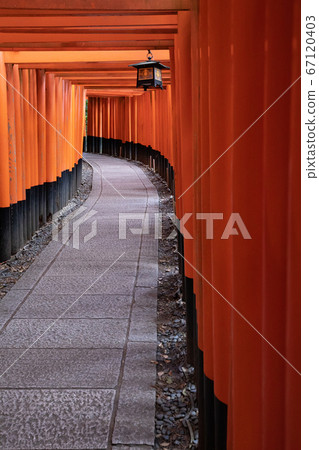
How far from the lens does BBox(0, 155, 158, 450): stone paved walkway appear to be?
12.2ft

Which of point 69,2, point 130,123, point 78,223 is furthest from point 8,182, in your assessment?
point 130,123

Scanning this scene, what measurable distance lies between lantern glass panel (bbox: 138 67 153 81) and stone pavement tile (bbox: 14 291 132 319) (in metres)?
2.51

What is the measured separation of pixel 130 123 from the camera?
1032 inches

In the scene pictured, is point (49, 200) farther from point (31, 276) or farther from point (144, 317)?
point (144, 317)

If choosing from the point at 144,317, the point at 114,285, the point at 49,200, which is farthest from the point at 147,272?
the point at 49,200

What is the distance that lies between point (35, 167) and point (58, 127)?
2.82 meters

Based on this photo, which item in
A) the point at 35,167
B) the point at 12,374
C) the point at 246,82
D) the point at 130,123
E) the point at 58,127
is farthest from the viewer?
the point at 130,123

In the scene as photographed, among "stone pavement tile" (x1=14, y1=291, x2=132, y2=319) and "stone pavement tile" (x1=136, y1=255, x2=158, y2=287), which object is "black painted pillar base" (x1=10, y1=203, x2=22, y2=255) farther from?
"stone pavement tile" (x1=14, y1=291, x2=132, y2=319)

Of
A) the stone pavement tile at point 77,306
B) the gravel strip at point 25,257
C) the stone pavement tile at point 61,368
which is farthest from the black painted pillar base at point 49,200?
the stone pavement tile at point 61,368

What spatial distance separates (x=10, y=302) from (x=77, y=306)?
0.76 meters

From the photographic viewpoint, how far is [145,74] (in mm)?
6980

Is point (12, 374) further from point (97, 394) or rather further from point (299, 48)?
point (299, 48)

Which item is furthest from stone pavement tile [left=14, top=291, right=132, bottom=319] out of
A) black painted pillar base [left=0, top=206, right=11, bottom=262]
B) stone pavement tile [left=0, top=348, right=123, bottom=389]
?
black painted pillar base [left=0, top=206, right=11, bottom=262]

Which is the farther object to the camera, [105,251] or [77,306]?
[105,251]
